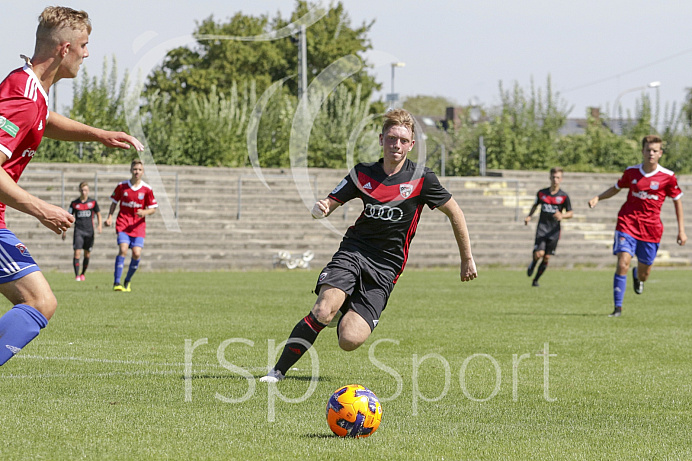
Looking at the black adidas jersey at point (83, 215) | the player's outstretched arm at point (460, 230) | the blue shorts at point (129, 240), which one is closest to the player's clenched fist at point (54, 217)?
the player's outstretched arm at point (460, 230)

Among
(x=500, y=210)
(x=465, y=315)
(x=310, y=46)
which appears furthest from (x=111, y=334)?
(x=310, y=46)

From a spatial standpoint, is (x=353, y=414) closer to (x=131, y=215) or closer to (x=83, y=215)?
(x=131, y=215)

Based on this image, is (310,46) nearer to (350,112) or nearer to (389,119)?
(350,112)

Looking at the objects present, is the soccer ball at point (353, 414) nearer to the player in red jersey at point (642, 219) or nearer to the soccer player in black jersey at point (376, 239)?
the soccer player in black jersey at point (376, 239)

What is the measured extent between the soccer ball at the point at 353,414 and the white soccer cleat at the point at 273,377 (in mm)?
1658

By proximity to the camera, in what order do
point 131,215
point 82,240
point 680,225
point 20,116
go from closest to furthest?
point 20,116 < point 680,225 < point 131,215 < point 82,240

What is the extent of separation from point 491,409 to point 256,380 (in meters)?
1.88

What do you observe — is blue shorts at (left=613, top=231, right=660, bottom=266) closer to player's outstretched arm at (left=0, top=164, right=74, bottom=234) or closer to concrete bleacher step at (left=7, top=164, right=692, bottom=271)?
player's outstretched arm at (left=0, top=164, right=74, bottom=234)

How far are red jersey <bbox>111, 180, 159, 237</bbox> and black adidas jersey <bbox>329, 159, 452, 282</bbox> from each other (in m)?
10.4

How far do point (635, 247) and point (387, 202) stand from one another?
7383mm

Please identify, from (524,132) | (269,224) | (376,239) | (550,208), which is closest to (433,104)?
(524,132)

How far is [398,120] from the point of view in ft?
21.6

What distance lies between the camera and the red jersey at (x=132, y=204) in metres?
16.6

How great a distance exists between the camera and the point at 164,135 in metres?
34.3
